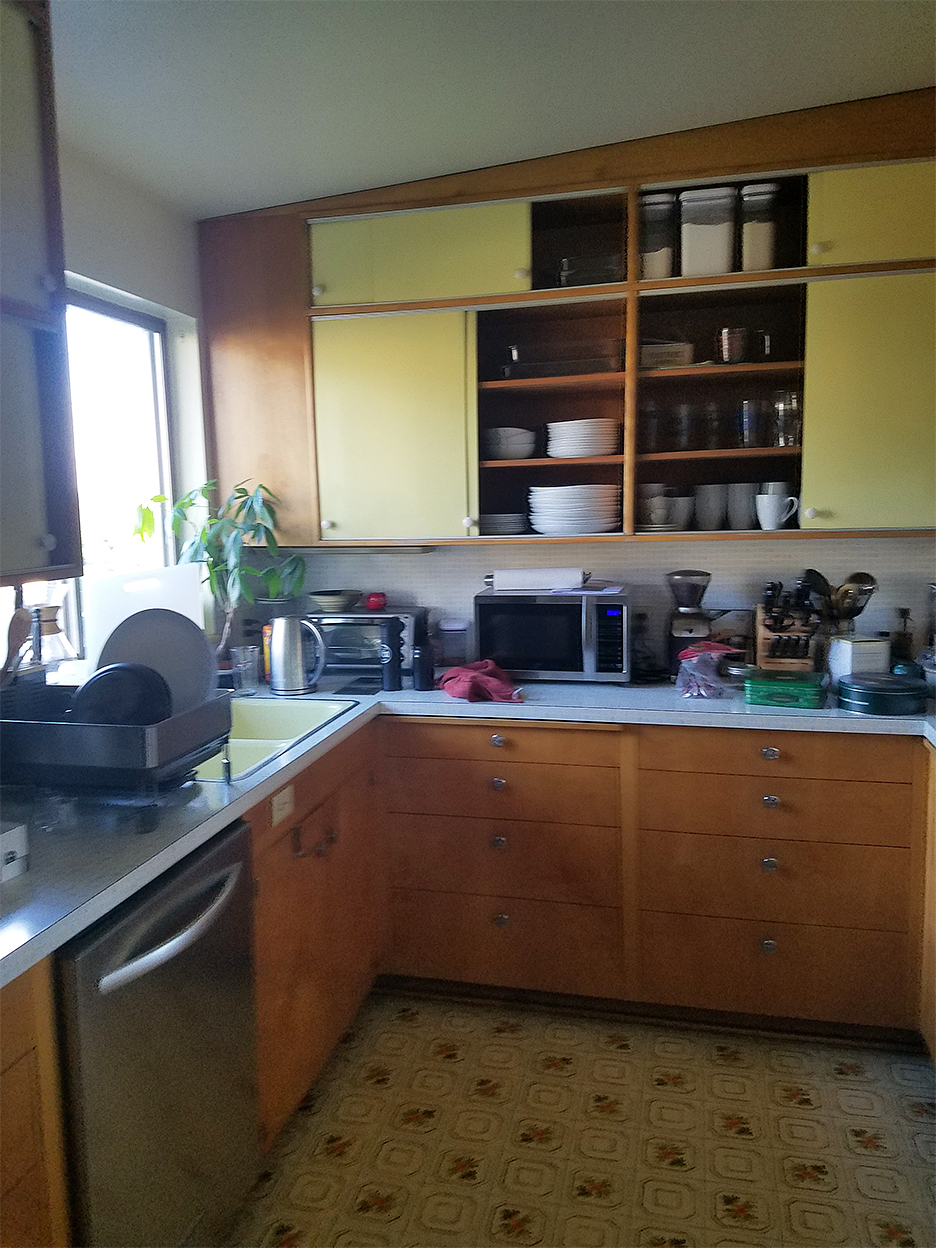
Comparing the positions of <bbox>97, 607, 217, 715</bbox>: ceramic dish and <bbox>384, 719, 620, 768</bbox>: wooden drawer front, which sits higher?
<bbox>97, 607, 217, 715</bbox>: ceramic dish

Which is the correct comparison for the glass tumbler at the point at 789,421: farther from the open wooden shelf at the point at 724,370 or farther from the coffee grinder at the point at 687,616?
the coffee grinder at the point at 687,616

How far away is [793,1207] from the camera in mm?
1835

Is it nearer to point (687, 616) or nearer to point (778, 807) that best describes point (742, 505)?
point (687, 616)

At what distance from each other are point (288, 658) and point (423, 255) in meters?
1.27

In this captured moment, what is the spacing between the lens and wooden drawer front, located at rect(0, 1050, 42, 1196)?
1136 millimetres

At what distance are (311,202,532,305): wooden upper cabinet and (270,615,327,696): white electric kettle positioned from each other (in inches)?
39.8

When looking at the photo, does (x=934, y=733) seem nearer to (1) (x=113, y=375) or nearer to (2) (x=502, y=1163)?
(2) (x=502, y=1163)

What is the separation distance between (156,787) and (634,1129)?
1.39 metres

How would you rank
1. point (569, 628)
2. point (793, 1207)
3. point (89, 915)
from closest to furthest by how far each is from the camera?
1. point (89, 915)
2. point (793, 1207)
3. point (569, 628)

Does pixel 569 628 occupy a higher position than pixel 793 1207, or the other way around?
pixel 569 628

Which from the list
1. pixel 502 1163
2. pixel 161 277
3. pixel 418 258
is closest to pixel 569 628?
pixel 418 258

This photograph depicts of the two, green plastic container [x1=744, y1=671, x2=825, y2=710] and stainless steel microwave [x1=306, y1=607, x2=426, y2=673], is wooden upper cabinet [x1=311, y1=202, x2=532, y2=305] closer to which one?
stainless steel microwave [x1=306, y1=607, x2=426, y2=673]

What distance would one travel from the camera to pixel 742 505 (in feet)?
8.59

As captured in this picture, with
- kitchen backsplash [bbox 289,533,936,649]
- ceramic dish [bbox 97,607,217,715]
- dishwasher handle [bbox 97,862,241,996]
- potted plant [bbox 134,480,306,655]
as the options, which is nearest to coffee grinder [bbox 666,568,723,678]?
kitchen backsplash [bbox 289,533,936,649]
